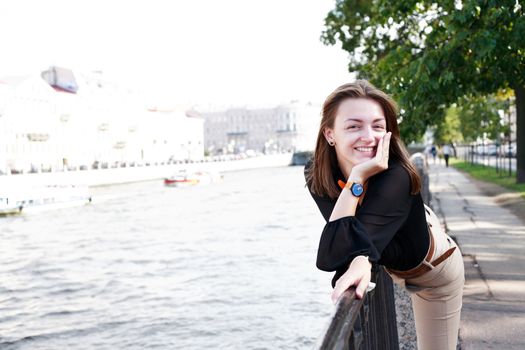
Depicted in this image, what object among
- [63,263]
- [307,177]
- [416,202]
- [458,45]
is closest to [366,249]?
[416,202]

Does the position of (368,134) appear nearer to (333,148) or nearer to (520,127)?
(333,148)

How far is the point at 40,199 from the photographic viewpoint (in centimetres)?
3947

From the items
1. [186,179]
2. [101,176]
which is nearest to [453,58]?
[186,179]

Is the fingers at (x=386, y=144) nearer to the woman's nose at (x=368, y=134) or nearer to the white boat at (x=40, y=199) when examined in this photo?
the woman's nose at (x=368, y=134)

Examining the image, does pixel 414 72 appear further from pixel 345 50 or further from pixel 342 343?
pixel 345 50

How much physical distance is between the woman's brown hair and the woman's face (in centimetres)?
3

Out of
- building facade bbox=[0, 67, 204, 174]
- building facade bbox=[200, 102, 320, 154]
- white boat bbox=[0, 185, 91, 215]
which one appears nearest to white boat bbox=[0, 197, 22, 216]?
white boat bbox=[0, 185, 91, 215]

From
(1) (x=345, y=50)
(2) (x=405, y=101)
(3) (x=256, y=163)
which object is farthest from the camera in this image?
(3) (x=256, y=163)

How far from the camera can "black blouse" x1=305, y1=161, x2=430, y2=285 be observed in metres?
2.22

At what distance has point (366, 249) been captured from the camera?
220 cm

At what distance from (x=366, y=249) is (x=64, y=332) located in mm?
11135

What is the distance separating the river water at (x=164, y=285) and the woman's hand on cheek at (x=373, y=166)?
8.71 m

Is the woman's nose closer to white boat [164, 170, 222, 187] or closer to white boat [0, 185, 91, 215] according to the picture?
white boat [0, 185, 91, 215]

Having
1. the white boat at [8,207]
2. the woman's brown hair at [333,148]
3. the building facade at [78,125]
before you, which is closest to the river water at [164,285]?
the white boat at [8,207]
